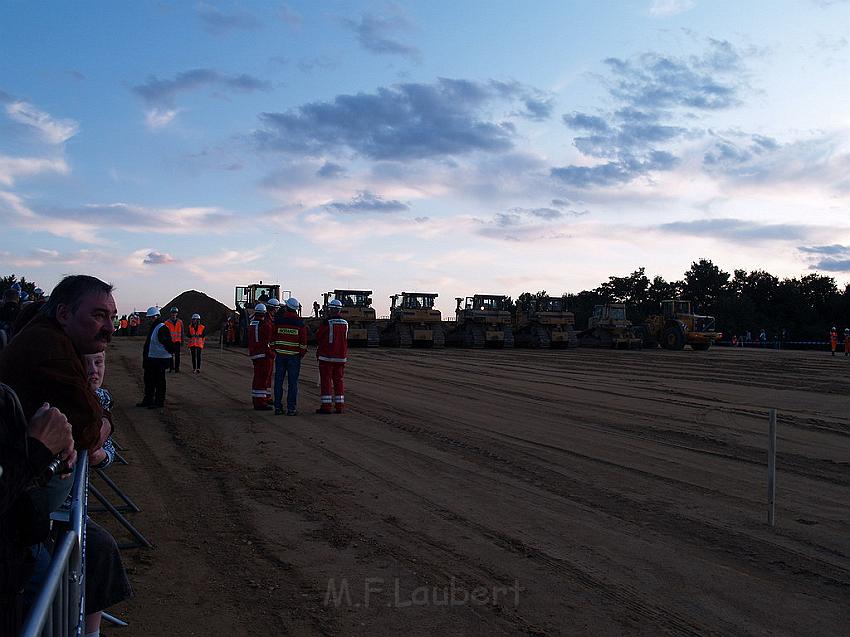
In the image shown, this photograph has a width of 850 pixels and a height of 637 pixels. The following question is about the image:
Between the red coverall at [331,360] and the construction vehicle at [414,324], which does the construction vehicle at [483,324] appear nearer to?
the construction vehicle at [414,324]

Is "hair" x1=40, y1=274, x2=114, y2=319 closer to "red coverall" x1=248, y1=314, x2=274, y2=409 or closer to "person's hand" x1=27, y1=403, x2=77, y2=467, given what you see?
"person's hand" x1=27, y1=403, x2=77, y2=467

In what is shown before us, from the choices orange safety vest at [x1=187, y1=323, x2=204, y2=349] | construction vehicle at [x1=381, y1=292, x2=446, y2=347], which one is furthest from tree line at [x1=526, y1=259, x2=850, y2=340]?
orange safety vest at [x1=187, y1=323, x2=204, y2=349]

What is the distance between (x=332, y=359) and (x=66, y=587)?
10015 mm

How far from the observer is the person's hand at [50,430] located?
240 cm

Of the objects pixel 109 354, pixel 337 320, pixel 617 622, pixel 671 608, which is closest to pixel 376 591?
pixel 617 622

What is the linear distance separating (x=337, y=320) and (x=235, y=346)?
90.2 ft

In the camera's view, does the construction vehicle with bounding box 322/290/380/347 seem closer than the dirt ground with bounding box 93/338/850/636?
No

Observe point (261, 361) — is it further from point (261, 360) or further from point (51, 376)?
point (51, 376)

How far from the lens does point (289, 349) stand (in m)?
12.5

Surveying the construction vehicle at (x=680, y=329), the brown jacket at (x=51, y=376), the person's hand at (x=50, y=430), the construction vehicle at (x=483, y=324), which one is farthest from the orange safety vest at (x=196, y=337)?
the construction vehicle at (x=680, y=329)

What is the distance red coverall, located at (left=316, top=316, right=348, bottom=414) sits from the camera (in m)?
12.6

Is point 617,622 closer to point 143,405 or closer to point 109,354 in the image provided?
point 143,405

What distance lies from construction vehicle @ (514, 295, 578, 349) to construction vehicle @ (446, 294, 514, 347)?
1.27 meters

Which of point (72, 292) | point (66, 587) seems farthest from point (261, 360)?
point (66, 587)
